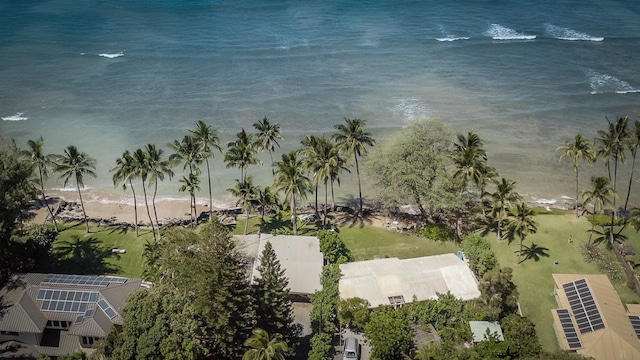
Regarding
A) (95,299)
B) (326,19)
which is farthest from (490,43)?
(95,299)

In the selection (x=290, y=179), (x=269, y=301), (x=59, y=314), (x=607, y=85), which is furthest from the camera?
(x=607, y=85)

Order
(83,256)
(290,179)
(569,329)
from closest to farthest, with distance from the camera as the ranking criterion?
(569,329)
(290,179)
(83,256)

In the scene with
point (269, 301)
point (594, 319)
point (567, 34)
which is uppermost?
point (567, 34)

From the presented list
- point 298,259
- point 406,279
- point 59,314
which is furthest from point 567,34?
point 59,314

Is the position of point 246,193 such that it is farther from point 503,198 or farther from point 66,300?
point 503,198

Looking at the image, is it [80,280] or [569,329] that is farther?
[80,280]

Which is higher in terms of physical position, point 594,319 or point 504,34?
point 504,34
